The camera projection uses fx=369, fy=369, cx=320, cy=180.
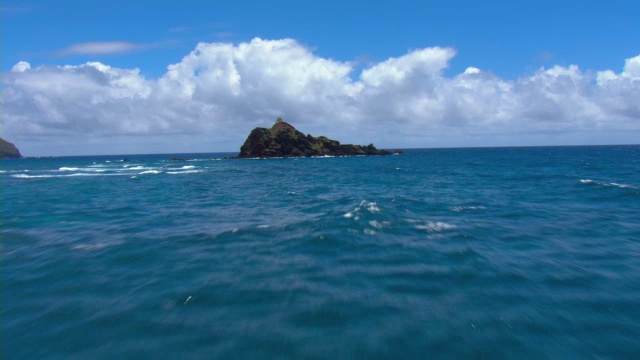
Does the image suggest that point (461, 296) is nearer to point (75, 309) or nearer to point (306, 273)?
A: point (306, 273)

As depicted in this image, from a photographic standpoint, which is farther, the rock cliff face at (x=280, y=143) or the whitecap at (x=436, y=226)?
the rock cliff face at (x=280, y=143)

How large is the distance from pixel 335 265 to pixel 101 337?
7.74 meters

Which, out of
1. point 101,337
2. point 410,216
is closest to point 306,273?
point 101,337

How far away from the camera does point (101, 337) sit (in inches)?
350

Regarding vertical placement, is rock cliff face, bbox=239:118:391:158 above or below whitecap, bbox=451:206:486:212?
above

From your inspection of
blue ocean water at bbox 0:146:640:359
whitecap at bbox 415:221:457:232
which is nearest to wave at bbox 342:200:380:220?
blue ocean water at bbox 0:146:640:359

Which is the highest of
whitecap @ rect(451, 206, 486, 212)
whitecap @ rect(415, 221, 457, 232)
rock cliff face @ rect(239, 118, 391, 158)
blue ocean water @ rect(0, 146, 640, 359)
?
rock cliff face @ rect(239, 118, 391, 158)

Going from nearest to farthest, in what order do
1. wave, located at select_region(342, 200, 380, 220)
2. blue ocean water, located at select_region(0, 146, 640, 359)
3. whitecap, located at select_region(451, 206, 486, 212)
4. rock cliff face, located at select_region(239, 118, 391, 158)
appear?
blue ocean water, located at select_region(0, 146, 640, 359)
wave, located at select_region(342, 200, 380, 220)
whitecap, located at select_region(451, 206, 486, 212)
rock cliff face, located at select_region(239, 118, 391, 158)

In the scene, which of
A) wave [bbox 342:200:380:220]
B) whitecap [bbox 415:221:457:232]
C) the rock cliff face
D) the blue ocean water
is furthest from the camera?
the rock cliff face

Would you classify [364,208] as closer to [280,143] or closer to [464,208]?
[464,208]

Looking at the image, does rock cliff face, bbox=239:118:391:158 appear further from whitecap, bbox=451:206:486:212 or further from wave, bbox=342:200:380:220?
whitecap, bbox=451:206:486:212

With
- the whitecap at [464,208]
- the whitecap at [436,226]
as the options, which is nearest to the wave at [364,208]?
the whitecap at [436,226]

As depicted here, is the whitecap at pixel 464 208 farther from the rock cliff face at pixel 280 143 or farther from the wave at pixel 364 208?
the rock cliff face at pixel 280 143

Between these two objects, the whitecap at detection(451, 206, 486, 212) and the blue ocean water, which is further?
the whitecap at detection(451, 206, 486, 212)
